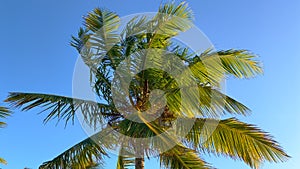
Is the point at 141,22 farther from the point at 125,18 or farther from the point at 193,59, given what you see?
the point at 193,59

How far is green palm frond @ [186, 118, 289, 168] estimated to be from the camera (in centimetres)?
851

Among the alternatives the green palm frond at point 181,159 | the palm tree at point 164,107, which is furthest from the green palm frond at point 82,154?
the green palm frond at point 181,159

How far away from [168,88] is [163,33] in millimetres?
1285

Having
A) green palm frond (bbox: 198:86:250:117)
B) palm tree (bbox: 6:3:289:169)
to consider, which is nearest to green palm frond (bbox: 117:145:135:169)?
palm tree (bbox: 6:3:289:169)

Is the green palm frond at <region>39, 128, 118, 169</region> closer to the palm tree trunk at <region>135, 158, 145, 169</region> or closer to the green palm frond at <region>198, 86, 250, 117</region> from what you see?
the palm tree trunk at <region>135, 158, 145, 169</region>

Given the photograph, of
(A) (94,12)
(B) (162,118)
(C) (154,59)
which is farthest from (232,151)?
(A) (94,12)

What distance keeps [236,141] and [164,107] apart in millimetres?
1660

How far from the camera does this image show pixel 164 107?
922 cm

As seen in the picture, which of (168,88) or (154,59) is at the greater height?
(154,59)

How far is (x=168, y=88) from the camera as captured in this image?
9.59 meters

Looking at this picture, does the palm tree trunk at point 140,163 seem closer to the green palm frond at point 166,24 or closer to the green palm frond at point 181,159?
the green palm frond at point 181,159

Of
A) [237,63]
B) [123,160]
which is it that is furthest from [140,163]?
[237,63]

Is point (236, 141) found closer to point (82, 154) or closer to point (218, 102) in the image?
point (218, 102)

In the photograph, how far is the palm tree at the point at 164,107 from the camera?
8.50 metres
